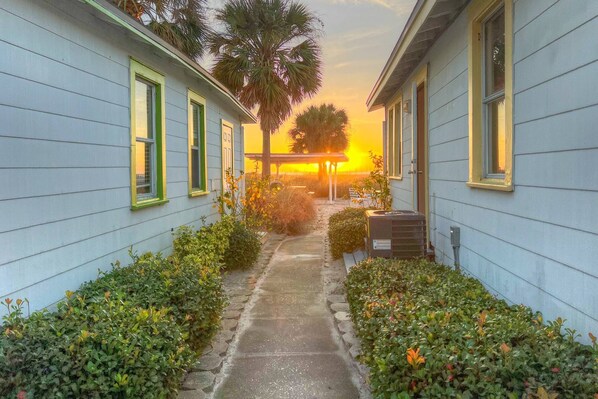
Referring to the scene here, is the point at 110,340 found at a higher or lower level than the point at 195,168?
lower

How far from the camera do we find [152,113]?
5281mm

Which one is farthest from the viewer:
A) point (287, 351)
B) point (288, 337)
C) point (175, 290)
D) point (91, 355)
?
point (288, 337)

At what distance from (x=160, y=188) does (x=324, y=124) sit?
25.2m

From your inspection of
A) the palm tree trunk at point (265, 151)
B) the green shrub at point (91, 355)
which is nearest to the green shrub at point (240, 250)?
the green shrub at point (91, 355)

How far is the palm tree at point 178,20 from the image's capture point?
10906 millimetres

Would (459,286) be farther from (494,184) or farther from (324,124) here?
(324,124)

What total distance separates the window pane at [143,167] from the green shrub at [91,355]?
225cm

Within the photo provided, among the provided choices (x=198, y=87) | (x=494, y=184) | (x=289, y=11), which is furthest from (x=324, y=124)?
(x=494, y=184)

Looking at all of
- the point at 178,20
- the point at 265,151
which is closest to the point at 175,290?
the point at 178,20

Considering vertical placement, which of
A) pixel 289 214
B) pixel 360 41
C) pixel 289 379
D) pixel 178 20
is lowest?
pixel 289 379

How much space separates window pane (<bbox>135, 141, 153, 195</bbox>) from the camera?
4.83m

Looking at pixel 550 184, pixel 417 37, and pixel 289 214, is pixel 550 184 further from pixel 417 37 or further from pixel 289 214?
pixel 289 214

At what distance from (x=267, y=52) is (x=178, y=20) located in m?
2.88

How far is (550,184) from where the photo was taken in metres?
2.51
